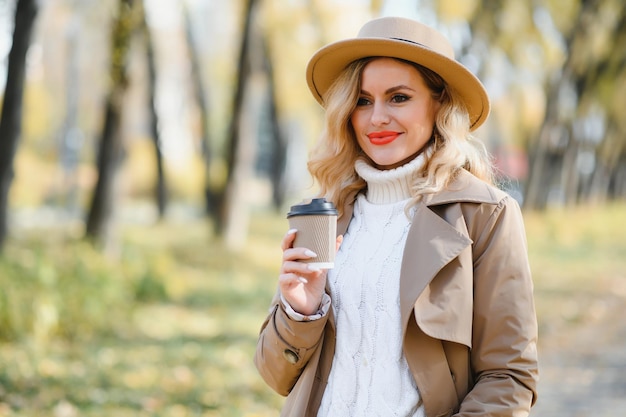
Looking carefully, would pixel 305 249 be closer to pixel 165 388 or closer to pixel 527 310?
pixel 527 310

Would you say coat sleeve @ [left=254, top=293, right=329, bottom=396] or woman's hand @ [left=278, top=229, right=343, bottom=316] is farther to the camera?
coat sleeve @ [left=254, top=293, right=329, bottom=396]

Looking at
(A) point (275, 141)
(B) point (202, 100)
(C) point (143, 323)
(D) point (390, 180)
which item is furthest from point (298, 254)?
(A) point (275, 141)

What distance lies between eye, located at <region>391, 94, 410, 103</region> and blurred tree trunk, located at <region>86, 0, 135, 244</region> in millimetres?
8915

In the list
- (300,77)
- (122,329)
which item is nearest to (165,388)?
(122,329)

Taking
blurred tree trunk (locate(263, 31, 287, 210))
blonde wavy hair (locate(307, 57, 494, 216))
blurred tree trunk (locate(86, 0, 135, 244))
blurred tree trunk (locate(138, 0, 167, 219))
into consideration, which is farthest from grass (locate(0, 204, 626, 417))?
blurred tree trunk (locate(263, 31, 287, 210))

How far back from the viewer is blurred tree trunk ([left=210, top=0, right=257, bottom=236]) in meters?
A: 14.5

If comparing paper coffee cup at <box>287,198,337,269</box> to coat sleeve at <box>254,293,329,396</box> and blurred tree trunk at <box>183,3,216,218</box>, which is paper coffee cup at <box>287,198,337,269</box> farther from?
blurred tree trunk at <box>183,3,216,218</box>

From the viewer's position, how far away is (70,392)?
6.17 metres

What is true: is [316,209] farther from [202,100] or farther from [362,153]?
[202,100]

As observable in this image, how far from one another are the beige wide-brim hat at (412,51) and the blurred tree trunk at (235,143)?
1213 centimetres

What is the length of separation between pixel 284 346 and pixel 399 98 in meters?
0.85

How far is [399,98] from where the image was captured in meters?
→ 2.44

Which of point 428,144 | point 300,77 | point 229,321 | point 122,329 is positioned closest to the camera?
point 428,144

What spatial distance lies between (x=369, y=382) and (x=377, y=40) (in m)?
1.02
